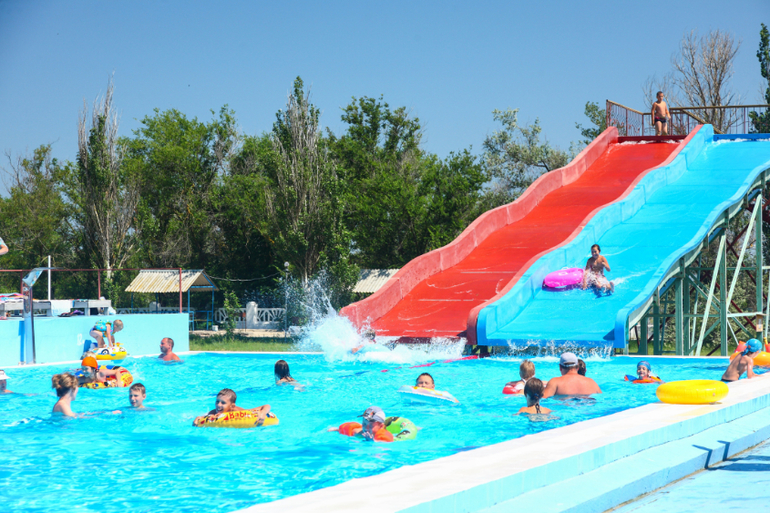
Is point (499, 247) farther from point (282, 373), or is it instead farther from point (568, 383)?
point (568, 383)

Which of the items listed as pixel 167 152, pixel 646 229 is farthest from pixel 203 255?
pixel 646 229

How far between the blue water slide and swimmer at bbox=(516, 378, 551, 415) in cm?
442

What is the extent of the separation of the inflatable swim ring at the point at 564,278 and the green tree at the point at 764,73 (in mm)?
16241

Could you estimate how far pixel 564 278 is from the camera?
51.1 feet

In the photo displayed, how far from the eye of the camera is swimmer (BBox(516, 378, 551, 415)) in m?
8.39

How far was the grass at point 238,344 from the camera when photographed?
67.8ft

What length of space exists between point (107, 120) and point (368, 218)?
36.8 feet

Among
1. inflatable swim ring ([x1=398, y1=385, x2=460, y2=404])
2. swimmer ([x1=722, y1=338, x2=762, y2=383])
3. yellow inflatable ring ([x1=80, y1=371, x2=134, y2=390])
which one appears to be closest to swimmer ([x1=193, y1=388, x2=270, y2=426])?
inflatable swim ring ([x1=398, y1=385, x2=460, y2=404])

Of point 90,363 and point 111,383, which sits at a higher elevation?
point 90,363

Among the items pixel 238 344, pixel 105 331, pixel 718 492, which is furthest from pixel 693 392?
pixel 238 344

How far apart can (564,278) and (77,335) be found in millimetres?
9941

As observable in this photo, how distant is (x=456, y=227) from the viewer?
31.9 meters

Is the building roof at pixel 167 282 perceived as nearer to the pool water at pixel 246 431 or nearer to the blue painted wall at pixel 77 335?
the blue painted wall at pixel 77 335

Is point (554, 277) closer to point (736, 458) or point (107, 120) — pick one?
point (736, 458)
